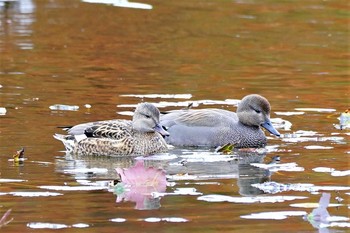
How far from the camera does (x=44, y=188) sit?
1105 centimetres

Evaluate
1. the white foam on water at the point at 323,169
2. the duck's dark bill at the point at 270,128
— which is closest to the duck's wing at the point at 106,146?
the duck's dark bill at the point at 270,128

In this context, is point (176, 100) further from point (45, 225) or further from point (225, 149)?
point (45, 225)

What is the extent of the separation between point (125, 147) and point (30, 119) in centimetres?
181

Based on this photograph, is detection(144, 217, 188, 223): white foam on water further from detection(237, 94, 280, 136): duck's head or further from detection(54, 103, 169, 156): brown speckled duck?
detection(237, 94, 280, 136): duck's head

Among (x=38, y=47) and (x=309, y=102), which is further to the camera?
(x=38, y=47)

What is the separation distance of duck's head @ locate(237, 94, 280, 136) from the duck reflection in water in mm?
3283

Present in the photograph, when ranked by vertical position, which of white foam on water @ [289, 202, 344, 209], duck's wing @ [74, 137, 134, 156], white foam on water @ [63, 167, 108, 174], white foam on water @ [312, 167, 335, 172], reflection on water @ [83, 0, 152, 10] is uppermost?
reflection on water @ [83, 0, 152, 10]

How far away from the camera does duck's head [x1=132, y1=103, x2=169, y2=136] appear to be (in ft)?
44.2

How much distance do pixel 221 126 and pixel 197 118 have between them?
300 millimetres

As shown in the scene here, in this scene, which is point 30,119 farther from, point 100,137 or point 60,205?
point 60,205

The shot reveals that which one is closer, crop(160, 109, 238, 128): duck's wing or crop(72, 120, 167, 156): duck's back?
crop(72, 120, 167, 156): duck's back

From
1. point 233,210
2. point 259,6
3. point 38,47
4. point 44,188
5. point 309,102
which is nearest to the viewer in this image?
point 233,210

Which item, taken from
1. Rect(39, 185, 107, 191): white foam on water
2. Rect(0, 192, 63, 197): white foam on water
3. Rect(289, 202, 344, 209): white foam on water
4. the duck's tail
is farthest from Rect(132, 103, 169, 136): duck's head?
Rect(289, 202, 344, 209): white foam on water

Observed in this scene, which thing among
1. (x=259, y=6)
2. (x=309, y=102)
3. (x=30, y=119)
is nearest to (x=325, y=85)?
(x=309, y=102)
